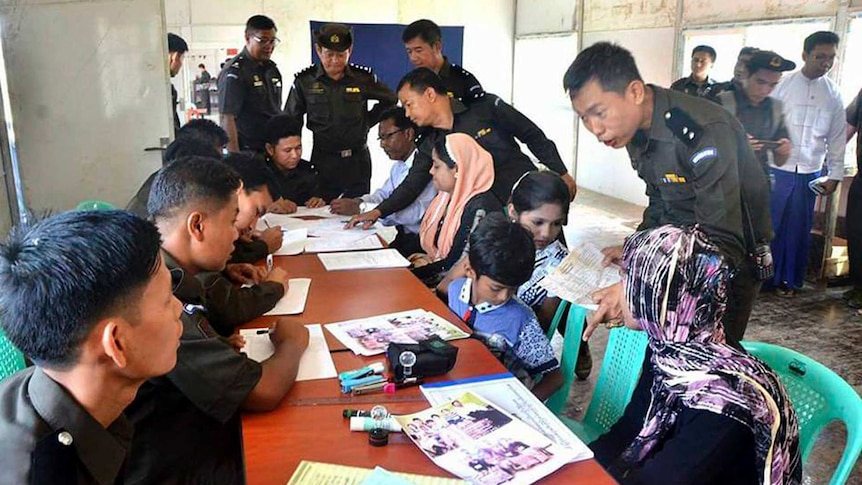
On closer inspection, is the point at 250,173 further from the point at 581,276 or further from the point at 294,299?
the point at 581,276

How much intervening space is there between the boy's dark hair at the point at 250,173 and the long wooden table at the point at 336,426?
70 cm

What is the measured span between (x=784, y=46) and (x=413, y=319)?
4.46 metres

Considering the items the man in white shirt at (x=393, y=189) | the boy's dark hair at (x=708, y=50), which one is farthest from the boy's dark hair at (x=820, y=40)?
the man in white shirt at (x=393, y=189)

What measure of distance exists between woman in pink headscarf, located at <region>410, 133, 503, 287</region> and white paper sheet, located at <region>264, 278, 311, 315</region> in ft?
2.12

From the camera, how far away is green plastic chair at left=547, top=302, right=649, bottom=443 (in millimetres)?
1879

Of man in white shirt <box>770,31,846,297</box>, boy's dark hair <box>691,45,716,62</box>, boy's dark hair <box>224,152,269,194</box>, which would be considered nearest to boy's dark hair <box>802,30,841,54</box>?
man in white shirt <box>770,31,846,297</box>

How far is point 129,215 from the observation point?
103 centimetres

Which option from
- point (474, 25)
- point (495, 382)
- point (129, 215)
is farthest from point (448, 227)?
point (474, 25)

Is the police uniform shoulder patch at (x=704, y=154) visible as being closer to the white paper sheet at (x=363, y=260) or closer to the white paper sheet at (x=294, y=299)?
the white paper sheet at (x=363, y=260)

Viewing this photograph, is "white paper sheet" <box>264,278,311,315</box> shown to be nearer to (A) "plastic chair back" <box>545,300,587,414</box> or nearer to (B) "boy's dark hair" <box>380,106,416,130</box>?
(A) "plastic chair back" <box>545,300,587,414</box>

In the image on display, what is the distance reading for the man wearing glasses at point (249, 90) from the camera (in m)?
4.49

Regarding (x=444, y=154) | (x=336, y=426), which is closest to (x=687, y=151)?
(x=444, y=154)

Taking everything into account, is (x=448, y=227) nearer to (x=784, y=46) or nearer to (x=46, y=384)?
(x=46, y=384)

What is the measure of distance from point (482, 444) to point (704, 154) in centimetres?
120
